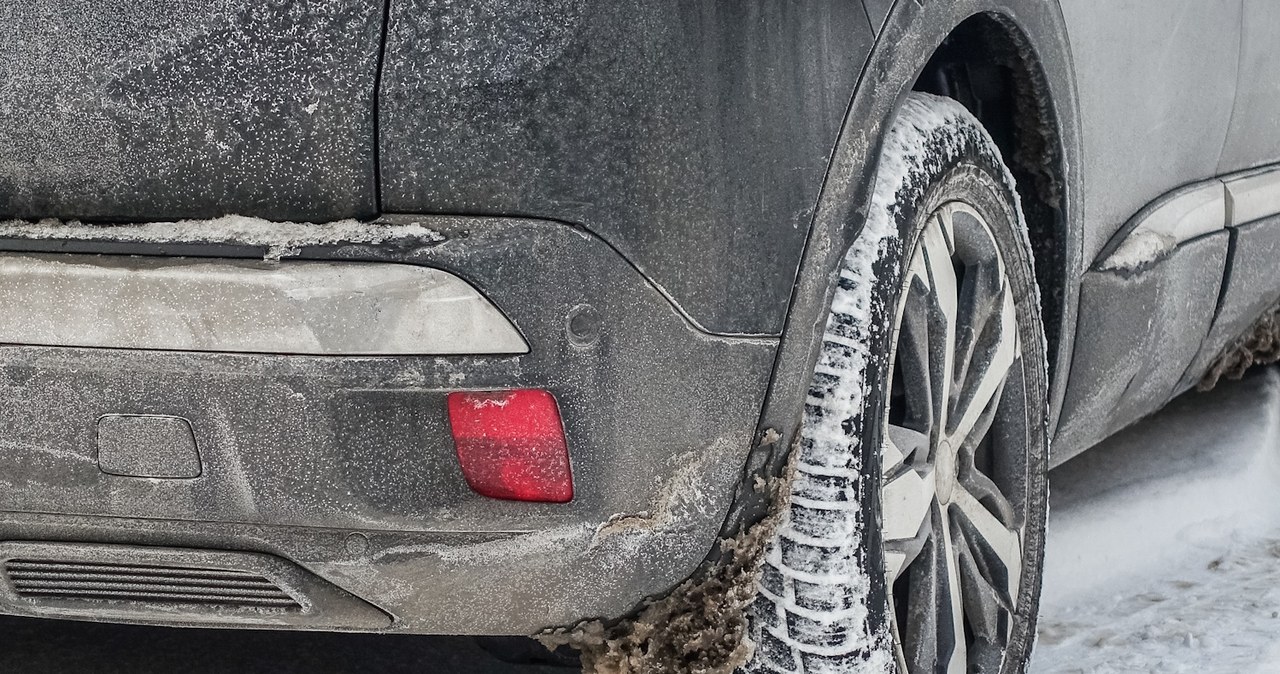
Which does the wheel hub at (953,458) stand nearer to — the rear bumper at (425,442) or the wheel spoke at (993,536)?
the wheel spoke at (993,536)

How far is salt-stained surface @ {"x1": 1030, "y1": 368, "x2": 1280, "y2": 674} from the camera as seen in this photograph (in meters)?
2.48

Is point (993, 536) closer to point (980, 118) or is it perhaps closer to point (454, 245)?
point (980, 118)

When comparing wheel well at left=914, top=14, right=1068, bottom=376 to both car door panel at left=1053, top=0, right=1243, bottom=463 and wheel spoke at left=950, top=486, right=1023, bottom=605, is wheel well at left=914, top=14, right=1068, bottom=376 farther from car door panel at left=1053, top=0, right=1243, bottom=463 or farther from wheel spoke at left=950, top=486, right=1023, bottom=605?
wheel spoke at left=950, top=486, right=1023, bottom=605

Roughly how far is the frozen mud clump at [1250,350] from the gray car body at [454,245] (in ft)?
6.39

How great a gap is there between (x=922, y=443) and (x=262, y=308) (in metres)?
0.93

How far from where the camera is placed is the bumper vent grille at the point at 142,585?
1.48 meters

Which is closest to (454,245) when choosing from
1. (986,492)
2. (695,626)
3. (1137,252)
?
(695,626)

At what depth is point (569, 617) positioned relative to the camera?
152 centimetres

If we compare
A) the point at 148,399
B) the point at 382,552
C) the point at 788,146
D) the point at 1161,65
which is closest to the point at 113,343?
the point at 148,399

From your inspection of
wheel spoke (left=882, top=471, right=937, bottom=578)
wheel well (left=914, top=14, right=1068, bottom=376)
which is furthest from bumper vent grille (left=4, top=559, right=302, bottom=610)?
wheel well (left=914, top=14, right=1068, bottom=376)

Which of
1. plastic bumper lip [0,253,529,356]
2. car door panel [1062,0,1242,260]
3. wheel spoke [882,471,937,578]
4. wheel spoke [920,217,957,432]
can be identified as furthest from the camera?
car door panel [1062,0,1242,260]

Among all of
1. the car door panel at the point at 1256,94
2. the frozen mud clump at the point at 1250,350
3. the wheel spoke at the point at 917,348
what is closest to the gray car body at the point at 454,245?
the wheel spoke at the point at 917,348

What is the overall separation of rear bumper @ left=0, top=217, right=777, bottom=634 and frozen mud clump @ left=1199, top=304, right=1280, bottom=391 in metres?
2.09

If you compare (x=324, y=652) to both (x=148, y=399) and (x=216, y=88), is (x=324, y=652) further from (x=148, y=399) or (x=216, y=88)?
(x=216, y=88)
